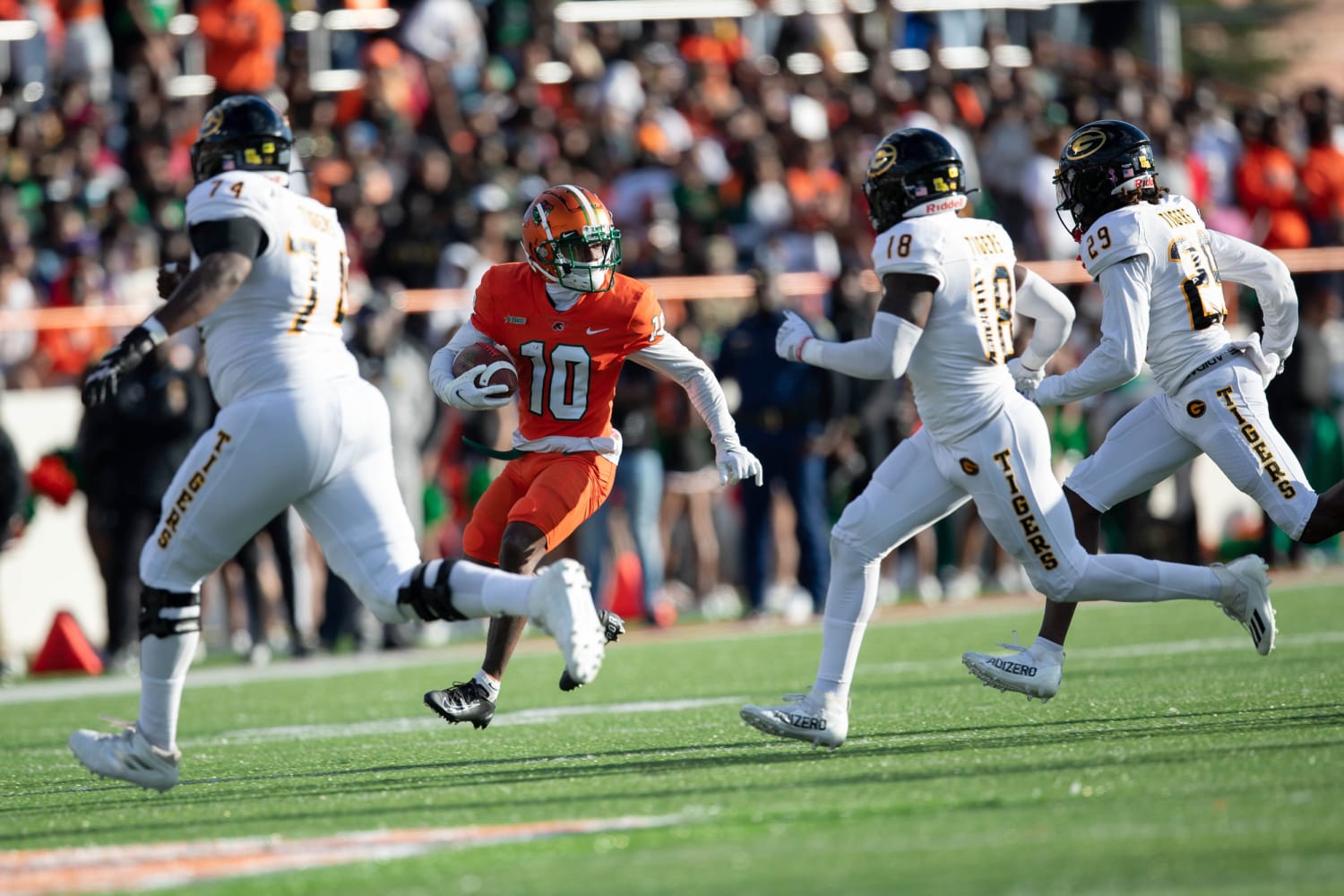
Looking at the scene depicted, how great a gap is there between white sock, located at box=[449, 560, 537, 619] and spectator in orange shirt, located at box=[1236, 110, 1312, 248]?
41.3 ft

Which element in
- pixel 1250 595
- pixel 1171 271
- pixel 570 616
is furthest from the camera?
pixel 1171 271

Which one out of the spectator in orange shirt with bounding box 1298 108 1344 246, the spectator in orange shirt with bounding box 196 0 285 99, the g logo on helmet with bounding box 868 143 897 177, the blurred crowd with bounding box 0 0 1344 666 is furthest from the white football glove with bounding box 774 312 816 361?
the spectator in orange shirt with bounding box 1298 108 1344 246

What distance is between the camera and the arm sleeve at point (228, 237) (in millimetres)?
5574

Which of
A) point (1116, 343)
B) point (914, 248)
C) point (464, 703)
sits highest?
point (914, 248)

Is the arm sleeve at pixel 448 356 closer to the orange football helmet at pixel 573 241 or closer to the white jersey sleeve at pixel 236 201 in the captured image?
the orange football helmet at pixel 573 241

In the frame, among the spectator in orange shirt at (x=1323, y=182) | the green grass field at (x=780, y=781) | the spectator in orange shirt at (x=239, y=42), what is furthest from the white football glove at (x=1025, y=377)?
the spectator in orange shirt at (x=1323, y=182)

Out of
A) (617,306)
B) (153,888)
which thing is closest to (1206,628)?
(617,306)

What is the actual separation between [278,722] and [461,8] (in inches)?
385

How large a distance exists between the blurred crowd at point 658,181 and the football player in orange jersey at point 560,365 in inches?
204

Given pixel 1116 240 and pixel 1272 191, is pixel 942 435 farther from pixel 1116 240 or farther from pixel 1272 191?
pixel 1272 191

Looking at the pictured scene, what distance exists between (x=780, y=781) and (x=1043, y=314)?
2122 mm

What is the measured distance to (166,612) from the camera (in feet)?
18.8

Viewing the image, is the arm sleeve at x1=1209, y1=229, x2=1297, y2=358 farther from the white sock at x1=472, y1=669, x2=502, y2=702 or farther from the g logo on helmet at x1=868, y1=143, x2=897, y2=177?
the white sock at x1=472, y1=669, x2=502, y2=702

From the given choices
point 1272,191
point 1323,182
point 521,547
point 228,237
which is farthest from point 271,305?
point 1323,182
